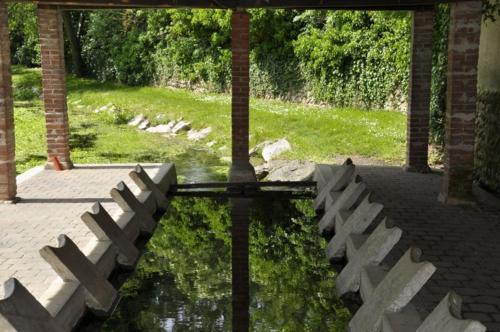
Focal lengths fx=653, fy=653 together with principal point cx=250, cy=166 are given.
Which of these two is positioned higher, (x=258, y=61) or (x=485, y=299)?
(x=258, y=61)

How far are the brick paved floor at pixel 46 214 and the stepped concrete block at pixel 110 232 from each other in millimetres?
368

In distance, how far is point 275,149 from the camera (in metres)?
15.3

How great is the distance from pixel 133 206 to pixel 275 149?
691 cm

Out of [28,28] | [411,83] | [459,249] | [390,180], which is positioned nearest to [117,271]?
[459,249]

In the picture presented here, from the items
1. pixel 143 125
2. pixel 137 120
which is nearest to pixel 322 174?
pixel 143 125

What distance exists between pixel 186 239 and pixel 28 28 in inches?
1098

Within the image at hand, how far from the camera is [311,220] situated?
31.8 ft

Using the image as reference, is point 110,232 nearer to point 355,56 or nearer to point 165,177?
point 165,177

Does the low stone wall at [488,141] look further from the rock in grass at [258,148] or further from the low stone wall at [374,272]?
A: the rock in grass at [258,148]

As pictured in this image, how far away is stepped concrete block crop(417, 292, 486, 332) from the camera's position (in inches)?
153

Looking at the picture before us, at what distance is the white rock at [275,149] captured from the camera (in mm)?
15133

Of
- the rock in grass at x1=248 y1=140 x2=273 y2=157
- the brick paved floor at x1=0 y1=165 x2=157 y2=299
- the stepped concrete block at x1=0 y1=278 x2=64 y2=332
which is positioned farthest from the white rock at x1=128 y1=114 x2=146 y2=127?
the stepped concrete block at x1=0 y1=278 x2=64 y2=332

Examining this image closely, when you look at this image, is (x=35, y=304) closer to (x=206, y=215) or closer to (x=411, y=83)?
(x=206, y=215)

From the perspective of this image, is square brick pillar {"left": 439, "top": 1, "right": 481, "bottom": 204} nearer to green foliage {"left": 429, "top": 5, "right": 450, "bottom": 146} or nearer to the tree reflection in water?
the tree reflection in water
